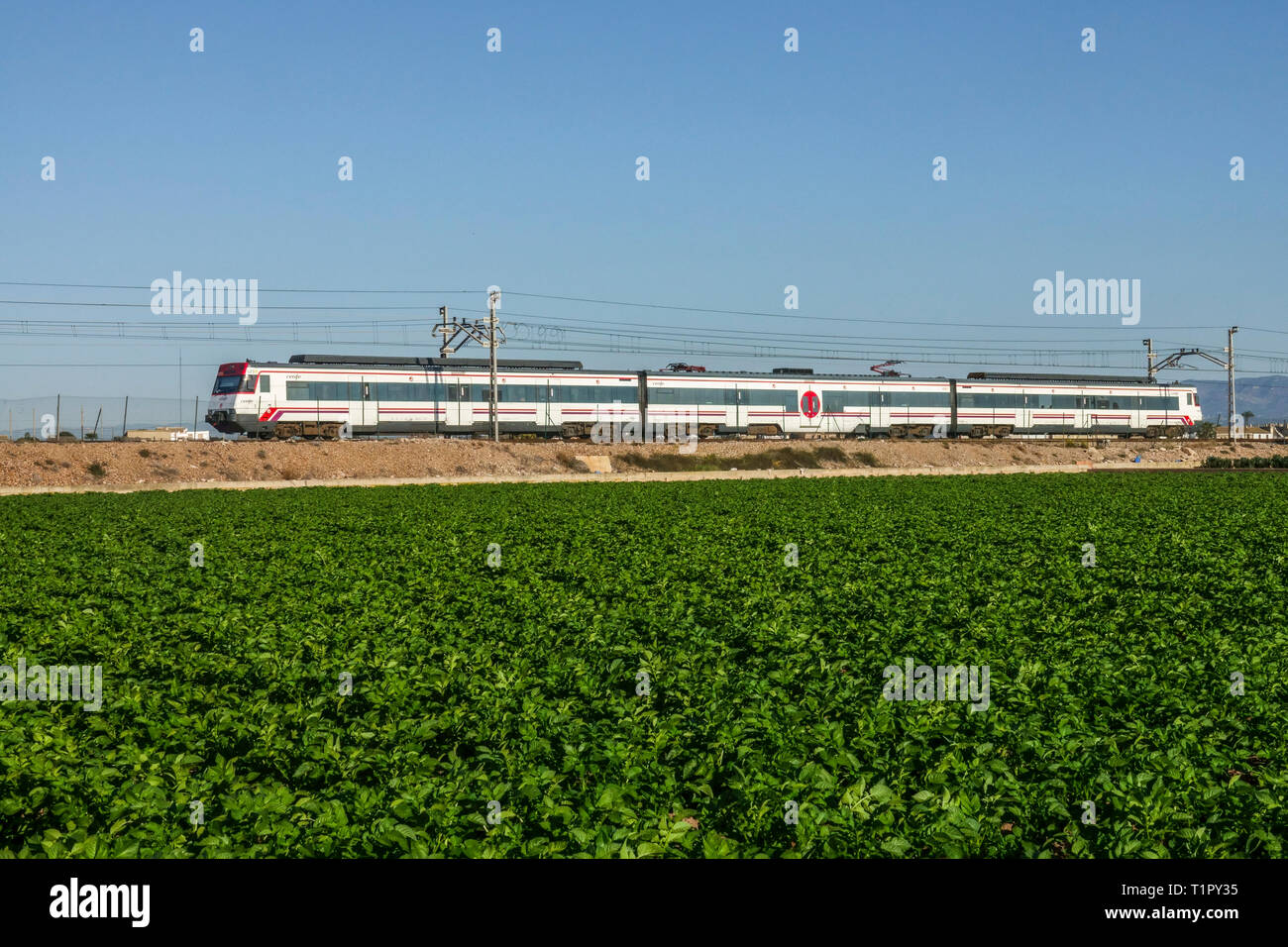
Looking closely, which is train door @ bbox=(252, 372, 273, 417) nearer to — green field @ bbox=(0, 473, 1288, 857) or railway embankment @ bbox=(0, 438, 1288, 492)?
railway embankment @ bbox=(0, 438, 1288, 492)

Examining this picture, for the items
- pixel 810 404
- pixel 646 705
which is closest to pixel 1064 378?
pixel 810 404

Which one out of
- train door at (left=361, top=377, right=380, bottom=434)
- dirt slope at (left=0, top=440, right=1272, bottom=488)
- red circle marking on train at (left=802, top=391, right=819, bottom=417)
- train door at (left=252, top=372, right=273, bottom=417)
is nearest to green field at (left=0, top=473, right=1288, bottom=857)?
dirt slope at (left=0, top=440, right=1272, bottom=488)

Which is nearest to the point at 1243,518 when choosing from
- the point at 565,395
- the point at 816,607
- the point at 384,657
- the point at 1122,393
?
the point at 816,607

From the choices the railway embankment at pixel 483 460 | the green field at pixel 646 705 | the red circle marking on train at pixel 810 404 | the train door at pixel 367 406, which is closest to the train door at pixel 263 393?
the railway embankment at pixel 483 460

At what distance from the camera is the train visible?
55.5 meters

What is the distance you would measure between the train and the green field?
116 feet

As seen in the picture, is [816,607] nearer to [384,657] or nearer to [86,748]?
[384,657]

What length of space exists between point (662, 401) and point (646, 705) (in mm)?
56842

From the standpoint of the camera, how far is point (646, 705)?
935 centimetres

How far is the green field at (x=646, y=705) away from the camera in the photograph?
6.55m

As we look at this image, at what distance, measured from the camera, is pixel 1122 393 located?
80000 mm

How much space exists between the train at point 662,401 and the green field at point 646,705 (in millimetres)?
35504

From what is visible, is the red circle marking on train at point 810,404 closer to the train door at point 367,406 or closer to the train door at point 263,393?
the train door at point 367,406

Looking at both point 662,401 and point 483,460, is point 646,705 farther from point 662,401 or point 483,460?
point 662,401
